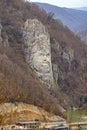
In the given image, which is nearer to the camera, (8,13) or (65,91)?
(65,91)

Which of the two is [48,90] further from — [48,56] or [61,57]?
[61,57]

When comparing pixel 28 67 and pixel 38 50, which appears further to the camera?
pixel 38 50

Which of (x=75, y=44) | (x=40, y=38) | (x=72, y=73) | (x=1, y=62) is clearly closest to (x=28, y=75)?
(x=1, y=62)

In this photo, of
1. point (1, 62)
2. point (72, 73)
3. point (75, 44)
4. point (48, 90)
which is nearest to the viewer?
point (1, 62)

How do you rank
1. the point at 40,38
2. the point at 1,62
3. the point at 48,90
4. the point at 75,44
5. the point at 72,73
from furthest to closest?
the point at 75,44 < the point at 72,73 < the point at 40,38 < the point at 48,90 < the point at 1,62

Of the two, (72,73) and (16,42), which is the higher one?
(16,42)

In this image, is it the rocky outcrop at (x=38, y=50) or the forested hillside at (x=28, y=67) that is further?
the rocky outcrop at (x=38, y=50)

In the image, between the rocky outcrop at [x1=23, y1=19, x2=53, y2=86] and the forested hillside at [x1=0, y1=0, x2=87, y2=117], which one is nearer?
the forested hillside at [x1=0, y1=0, x2=87, y2=117]

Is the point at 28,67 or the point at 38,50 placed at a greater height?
the point at 38,50
